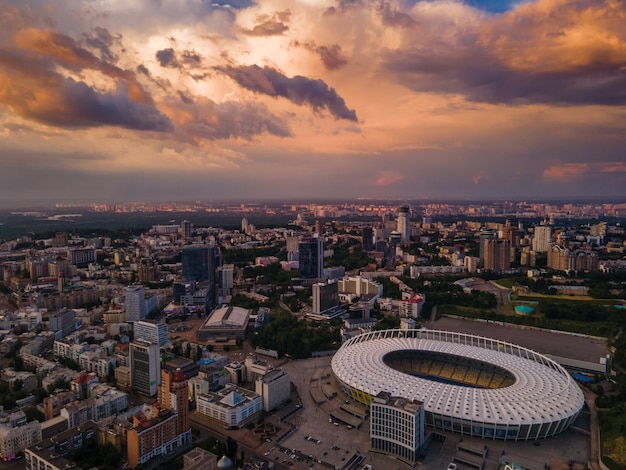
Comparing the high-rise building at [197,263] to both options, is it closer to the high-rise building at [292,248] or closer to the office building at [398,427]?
the high-rise building at [292,248]

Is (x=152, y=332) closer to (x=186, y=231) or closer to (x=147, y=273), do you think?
(x=147, y=273)

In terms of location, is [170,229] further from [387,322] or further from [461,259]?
[387,322]

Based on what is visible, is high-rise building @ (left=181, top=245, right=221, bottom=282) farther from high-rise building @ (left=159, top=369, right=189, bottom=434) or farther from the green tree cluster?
high-rise building @ (left=159, top=369, right=189, bottom=434)

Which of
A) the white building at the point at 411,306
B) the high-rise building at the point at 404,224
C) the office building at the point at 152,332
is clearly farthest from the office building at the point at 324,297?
the high-rise building at the point at 404,224

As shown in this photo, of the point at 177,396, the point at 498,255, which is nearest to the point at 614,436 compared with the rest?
the point at 177,396

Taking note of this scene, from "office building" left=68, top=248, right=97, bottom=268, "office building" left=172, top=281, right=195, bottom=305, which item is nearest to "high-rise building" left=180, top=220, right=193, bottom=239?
"office building" left=68, top=248, right=97, bottom=268
